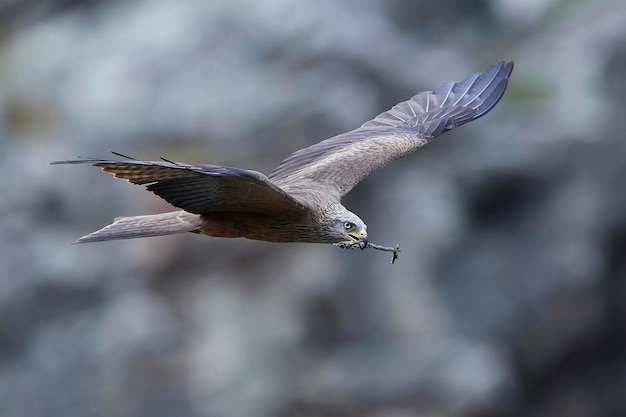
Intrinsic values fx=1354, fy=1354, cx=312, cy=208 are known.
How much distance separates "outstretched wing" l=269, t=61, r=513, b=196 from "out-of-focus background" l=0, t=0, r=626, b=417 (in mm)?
3984

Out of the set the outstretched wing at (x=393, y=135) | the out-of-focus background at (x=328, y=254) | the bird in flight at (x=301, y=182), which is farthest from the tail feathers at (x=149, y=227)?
the out-of-focus background at (x=328, y=254)

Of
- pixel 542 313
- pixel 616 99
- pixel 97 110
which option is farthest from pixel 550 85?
pixel 97 110

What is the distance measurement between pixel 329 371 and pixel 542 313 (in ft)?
8.06

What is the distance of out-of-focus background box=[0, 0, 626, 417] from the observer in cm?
1480

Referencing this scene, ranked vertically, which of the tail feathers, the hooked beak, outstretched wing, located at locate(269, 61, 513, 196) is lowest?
the tail feathers

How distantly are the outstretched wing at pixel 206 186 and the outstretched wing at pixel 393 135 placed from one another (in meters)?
0.89

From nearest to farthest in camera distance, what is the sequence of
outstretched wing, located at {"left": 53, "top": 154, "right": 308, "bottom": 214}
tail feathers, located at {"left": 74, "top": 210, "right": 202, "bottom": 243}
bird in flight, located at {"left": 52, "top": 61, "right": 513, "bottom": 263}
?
outstretched wing, located at {"left": 53, "top": 154, "right": 308, "bottom": 214}, bird in flight, located at {"left": 52, "top": 61, "right": 513, "bottom": 263}, tail feathers, located at {"left": 74, "top": 210, "right": 202, "bottom": 243}

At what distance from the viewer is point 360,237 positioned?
8445 mm

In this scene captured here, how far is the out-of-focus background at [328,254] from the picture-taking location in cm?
1480

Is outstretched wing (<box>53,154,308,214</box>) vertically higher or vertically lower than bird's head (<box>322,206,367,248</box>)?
lower

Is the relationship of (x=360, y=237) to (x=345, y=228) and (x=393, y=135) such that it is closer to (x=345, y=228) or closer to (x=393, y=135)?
(x=345, y=228)

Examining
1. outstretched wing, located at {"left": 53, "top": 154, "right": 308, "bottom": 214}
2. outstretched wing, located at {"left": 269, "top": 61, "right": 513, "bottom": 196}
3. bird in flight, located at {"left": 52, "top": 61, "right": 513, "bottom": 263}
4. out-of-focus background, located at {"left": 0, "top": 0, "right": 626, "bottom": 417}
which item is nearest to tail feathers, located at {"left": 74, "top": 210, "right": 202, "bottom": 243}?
bird in flight, located at {"left": 52, "top": 61, "right": 513, "bottom": 263}

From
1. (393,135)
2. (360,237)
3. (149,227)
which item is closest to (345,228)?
(360,237)

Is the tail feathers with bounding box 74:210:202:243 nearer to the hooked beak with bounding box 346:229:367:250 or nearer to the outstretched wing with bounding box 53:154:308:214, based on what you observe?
the outstretched wing with bounding box 53:154:308:214
